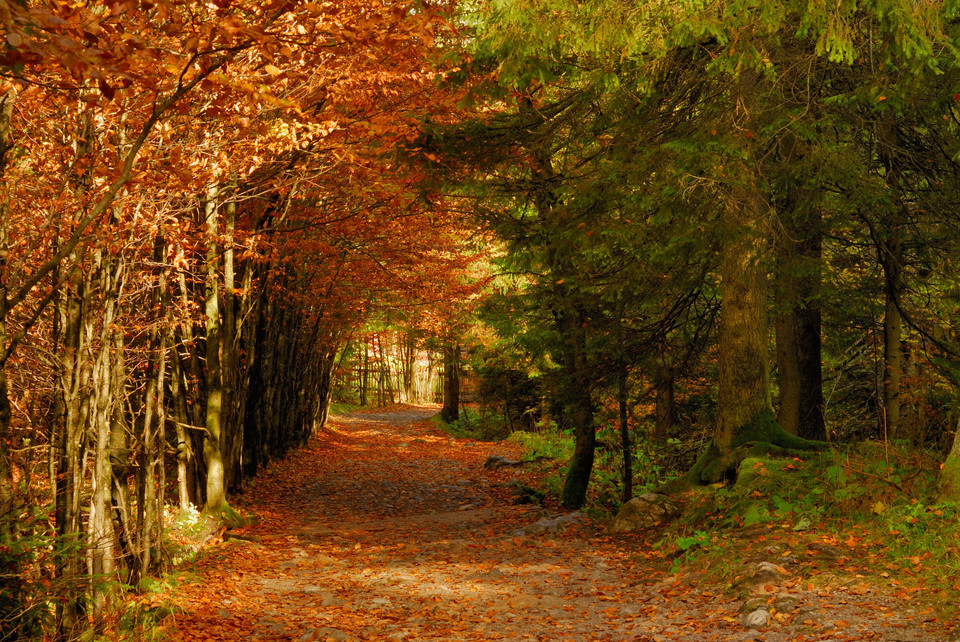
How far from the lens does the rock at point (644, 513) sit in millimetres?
9633

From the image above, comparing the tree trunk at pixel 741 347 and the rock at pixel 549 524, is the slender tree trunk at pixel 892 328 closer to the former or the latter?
the tree trunk at pixel 741 347

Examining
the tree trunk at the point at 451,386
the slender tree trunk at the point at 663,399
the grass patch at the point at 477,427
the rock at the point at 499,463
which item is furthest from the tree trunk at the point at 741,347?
the tree trunk at the point at 451,386

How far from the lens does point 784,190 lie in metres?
9.83

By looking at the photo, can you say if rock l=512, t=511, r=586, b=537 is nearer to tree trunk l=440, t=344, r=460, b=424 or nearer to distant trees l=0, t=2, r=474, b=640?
distant trees l=0, t=2, r=474, b=640

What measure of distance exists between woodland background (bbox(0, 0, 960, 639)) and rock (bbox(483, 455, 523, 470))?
2.88 m

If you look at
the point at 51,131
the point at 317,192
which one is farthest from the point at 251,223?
the point at 51,131

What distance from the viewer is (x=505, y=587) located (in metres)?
7.66

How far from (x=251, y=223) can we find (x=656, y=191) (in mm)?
7134

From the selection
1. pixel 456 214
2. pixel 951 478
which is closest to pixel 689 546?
pixel 951 478

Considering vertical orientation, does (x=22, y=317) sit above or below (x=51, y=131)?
below

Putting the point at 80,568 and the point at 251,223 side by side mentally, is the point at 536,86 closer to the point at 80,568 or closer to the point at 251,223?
the point at 251,223

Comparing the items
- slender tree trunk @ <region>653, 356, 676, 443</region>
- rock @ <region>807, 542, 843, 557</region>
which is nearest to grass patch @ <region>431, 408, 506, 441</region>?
slender tree trunk @ <region>653, 356, 676, 443</region>

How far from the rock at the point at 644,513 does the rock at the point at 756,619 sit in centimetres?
392

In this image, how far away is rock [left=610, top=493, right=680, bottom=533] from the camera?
9633mm
